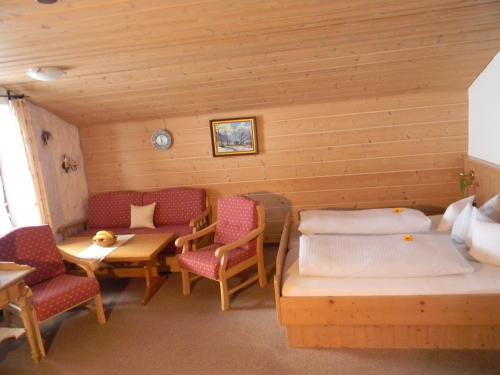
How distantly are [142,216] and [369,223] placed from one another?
269 cm

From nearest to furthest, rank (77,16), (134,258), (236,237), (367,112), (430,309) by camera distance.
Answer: (430,309), (77,16), (134,258), (236,237), (367,112)

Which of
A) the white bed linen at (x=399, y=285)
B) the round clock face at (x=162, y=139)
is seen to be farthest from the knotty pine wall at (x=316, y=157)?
the white bed linen at (x=399, y=285)

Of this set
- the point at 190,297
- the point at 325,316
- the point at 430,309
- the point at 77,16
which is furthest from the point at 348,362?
the point at 77,16

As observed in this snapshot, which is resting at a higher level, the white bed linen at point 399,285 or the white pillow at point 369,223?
the white pillow at point 369,223

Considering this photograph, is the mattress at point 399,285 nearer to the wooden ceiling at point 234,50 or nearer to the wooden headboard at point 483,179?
the wooden headboard at point 483,179

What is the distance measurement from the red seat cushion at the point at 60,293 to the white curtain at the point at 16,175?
3.88ft

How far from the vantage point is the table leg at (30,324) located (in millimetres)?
2678

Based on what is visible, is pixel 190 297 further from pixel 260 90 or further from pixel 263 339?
pixel 260 90

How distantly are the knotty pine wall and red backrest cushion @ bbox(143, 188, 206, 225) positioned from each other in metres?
0.20

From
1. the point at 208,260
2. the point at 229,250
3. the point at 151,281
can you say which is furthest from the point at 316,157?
the point at 151,281

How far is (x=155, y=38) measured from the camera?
9.67 ft

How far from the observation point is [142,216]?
14.8 feet

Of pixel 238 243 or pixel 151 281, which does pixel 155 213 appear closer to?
pixel 151 281

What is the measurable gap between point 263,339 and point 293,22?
2446mm
